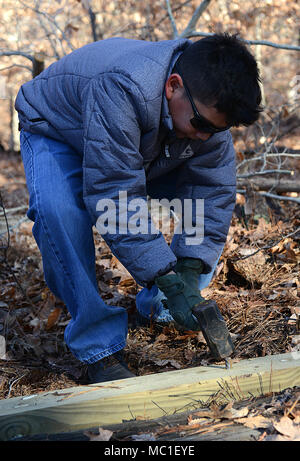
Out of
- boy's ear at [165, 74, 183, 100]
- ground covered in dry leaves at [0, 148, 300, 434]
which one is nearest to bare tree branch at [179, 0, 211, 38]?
ground covered in dry leaves at [0, 148, 300, 434]

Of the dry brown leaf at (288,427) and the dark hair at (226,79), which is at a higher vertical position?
the dark hair at (226,79)

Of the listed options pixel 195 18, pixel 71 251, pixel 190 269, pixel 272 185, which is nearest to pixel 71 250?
pixel 71 251

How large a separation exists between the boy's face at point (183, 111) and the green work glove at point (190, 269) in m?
0.71

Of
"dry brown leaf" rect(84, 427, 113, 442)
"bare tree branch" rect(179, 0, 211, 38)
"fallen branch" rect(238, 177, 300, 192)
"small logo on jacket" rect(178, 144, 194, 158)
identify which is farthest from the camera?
"bare tree branch" rect(179, 0, 211, 38)

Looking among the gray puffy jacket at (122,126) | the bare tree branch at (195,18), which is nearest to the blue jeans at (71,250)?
the gray puffy jacket at (122,126)

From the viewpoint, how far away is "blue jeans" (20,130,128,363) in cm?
229

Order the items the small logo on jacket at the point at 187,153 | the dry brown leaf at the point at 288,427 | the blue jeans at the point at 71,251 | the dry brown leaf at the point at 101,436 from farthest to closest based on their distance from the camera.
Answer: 1. the small logo on jacket at the point at 187,153
2. the blue jeans at the point at 71,251
3. the dry brown leaf at the point at 101,436
4. the dry brown leaf at the point at 288,427

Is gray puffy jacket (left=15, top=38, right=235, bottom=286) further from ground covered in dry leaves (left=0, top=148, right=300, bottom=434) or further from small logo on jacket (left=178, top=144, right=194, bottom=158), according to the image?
ground covered in dry leaves (left=0, top=148, right=300, bottom=434)

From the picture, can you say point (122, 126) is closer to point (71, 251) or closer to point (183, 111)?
point (183, 111)

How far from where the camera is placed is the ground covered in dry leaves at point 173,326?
252 centimetres

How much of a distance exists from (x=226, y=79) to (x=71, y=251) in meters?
1.07

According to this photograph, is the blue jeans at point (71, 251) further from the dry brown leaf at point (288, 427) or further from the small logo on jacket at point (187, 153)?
the dry brown leaf at point (288, 427)

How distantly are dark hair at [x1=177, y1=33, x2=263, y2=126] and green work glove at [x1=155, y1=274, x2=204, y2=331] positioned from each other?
0.78m
